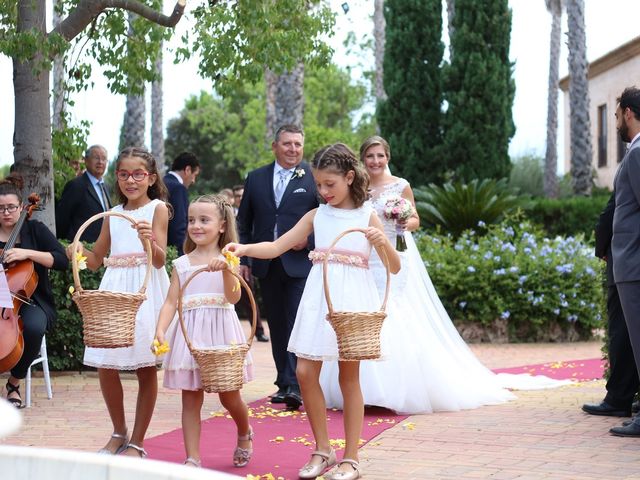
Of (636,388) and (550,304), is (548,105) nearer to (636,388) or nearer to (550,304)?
(550,304)

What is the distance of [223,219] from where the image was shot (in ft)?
19.3

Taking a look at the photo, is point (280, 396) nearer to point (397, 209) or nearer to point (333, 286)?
point (397, 209)

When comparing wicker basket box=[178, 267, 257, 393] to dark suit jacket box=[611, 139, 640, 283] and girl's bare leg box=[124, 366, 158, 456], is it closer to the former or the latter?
girl's bare leg box=[124, 366, 158, 456]

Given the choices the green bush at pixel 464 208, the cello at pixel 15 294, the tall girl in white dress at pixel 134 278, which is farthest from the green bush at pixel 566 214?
the tall girl in white dress at pixel 134 278

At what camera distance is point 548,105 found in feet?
136

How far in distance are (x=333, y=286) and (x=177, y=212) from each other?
186 inches

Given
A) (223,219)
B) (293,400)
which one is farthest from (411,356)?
(223,219)

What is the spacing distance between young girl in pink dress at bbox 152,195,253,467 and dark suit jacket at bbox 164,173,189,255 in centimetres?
400

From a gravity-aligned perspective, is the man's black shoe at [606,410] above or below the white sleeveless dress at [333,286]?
below

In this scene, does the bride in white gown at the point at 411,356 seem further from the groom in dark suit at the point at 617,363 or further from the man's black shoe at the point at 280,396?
the groom in dark suit at the point at 617,363

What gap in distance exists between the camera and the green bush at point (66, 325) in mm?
9312

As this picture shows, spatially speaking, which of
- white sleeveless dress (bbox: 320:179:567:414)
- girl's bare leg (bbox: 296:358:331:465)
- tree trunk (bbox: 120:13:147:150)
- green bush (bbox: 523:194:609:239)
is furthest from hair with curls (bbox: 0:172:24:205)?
tree trunk (bbox: 120:13:147:150)

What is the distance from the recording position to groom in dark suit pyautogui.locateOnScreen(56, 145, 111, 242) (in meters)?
10.7

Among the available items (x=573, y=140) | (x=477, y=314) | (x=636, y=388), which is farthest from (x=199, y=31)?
(x=573, y=140)
